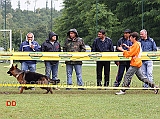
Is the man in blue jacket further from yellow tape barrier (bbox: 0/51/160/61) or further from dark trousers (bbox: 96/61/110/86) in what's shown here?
dark trousers (bbox: 96/61/110/86)

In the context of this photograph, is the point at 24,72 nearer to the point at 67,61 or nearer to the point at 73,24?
the point at 67,61

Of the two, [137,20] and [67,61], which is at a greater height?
[137,20]

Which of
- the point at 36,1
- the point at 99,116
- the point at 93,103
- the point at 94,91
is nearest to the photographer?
the point at 99,116

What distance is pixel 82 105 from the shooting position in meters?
8.77

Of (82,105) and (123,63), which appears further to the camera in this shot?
(123,63)

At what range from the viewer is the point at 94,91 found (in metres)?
11.6

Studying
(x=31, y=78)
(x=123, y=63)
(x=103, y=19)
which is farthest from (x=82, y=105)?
(x=103, y=19)

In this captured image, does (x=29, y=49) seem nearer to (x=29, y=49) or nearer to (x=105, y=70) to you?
(x=29, y=49)

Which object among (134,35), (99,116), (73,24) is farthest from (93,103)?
(73,24)

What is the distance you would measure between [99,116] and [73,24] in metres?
42.9

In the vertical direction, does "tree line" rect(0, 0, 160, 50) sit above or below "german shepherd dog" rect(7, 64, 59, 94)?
above

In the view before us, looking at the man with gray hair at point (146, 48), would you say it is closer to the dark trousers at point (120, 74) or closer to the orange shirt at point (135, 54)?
the dark trousers at point (120, 74)

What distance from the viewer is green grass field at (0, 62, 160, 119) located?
761cm

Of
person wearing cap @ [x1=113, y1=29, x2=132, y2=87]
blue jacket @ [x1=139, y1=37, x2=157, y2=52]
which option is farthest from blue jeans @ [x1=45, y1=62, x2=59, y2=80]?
blue jacket @ [x1=139, y1=37, x2=157, y2=52]
